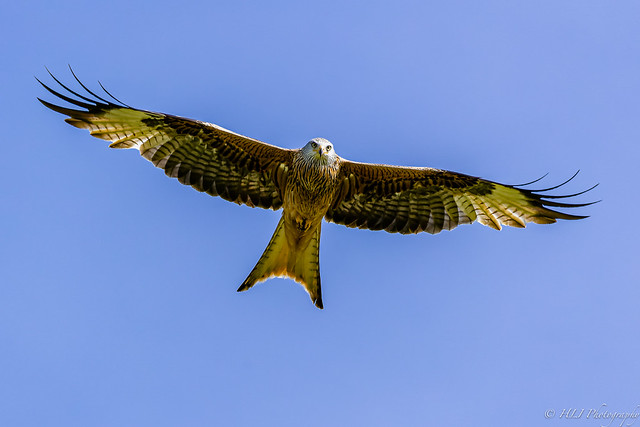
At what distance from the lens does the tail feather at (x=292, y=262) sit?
10.7 metres

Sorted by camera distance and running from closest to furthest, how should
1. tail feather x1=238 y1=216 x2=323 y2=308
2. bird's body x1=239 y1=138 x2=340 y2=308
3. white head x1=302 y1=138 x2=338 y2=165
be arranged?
white head x1=302 y1=138 x2=338 y2=165 < bird's body x1=239 y1=138 x2=340 y2=308 < tail feather x1=238 y1=216 x2=323 y2=308

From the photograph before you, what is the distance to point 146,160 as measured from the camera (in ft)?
34.3

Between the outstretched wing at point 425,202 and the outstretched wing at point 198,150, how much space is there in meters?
0.91

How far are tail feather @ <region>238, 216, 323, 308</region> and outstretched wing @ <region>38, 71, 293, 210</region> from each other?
55 cm

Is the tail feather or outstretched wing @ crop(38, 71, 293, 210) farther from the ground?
outstretched wing @ crop(38, 71, 293, 210)

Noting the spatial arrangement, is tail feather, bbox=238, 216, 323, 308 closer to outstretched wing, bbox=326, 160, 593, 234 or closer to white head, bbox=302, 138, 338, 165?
outstretched wing, bbox=326, 160, 593, 234

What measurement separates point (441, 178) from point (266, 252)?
7.90 feet

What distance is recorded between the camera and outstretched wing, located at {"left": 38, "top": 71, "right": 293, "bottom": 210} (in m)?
10.2

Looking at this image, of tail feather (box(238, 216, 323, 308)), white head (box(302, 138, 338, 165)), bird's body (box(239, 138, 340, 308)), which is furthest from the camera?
tail feather (box(238, 216, 323, 308))

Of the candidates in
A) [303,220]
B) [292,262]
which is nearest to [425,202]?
[303,220]

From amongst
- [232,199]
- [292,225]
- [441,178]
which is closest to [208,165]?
[232,199]

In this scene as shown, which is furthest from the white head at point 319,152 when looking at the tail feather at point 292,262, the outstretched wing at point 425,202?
the tail feather at point 292,262

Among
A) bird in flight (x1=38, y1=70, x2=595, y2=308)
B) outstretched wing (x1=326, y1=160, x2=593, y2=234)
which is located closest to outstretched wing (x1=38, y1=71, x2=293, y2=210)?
bird in flight (x1=38, y1=70, x2=595, y2=308)

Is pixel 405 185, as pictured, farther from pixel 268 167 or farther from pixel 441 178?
pixel 268 167
